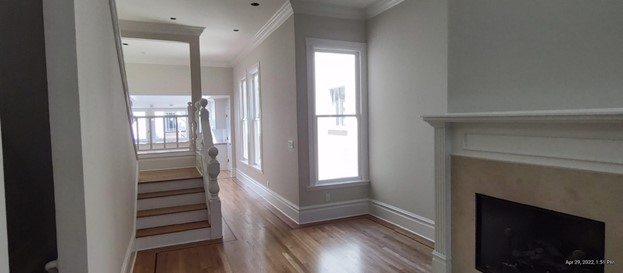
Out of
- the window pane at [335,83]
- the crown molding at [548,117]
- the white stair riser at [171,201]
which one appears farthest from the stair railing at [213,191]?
the crown molding at [548,117]

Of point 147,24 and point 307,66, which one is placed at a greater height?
point 147,24

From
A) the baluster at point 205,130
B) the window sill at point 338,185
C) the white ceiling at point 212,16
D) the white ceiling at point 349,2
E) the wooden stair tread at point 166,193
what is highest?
the white ceiling at point 212,16

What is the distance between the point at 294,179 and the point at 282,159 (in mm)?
545

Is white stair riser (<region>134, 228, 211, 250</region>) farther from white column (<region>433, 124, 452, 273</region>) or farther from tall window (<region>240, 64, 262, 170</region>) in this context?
white column (<region>433, 124, 452, 273</region>)

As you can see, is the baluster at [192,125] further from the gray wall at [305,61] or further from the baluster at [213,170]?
the gray wall at [305,61]

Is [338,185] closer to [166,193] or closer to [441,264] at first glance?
[441,264]

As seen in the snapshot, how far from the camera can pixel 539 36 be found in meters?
2.05

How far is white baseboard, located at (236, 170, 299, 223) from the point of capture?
172 inches

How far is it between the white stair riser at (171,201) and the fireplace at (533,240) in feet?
10.6

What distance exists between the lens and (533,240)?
2.05 meters

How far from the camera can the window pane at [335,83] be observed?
4.39m

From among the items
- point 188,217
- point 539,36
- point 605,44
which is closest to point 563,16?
point 539,36

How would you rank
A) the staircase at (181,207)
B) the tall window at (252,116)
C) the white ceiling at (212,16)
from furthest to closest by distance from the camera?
the tall window at (252,116)
the white ceiling at (212,16)
the staircase at (181,207)

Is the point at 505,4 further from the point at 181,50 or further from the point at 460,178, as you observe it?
the point at 181,50
